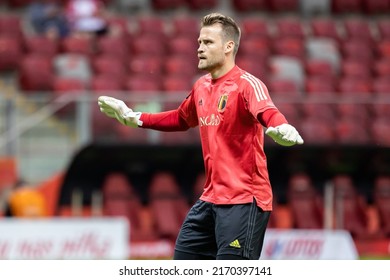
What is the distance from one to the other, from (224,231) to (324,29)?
13.8 metres

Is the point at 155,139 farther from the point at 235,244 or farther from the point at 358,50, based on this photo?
the point at 235,244

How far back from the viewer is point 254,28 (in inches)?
777

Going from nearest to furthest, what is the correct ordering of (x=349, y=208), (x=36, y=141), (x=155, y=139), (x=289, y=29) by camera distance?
(x=36, y=141) < (x=155, y=139) < (x=349, y=208) < (x=289, y=29)

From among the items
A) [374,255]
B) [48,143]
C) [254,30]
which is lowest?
[374,255]

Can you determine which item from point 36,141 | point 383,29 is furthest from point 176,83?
point 383,29

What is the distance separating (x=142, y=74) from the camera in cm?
1711

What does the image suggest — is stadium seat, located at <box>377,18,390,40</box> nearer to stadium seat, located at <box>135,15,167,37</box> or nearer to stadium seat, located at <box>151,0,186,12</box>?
stadium seat, located at <box>151,0,186,12</box>

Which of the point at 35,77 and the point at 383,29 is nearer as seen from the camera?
the point at 35,77

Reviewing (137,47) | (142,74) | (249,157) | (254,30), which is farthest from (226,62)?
(254,30)

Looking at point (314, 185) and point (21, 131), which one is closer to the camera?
point (21, 131)

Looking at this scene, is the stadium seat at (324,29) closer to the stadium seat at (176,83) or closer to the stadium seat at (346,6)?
the stadium seat at (346,6)

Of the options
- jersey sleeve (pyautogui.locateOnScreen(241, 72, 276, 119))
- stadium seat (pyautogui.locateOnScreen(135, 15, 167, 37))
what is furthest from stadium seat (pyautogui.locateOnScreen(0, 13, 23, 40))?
jersey sleeve (pyautogui.locateOnScreen(241, 72, 276, 119))
